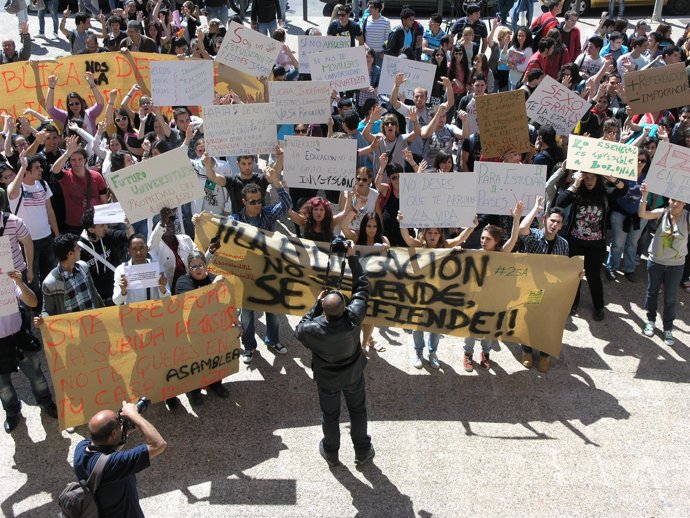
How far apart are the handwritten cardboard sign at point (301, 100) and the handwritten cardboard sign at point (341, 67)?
1001 millimetres

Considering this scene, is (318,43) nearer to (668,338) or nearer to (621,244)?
(621,244)

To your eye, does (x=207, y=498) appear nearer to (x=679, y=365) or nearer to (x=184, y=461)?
(x=184, y=461)

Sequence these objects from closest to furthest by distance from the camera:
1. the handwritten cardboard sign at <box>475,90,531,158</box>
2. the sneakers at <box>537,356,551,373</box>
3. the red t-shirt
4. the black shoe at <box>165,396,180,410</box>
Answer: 1. the black shoe at <box>165,396,180,410</box>
2. the sneakers at <box>537,356,551,373</box>
3. the red t-shirt
4. the handwritten cardboard sign at <box>475,90,531,158</box>

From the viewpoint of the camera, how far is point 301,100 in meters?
8.93

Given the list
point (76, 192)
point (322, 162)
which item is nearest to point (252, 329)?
point (322, 162)

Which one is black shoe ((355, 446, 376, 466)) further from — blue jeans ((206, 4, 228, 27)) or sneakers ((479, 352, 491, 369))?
blue jeans ((206, 4, 228, 27))

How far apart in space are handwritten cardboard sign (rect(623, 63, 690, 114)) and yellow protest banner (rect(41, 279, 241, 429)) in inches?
222

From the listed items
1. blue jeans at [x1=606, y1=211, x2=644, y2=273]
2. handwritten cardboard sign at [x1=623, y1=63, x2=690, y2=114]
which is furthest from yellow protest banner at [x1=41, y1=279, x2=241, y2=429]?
handwritten cardboard sign at [x1=623, y1=63, x2=690, y2=114]

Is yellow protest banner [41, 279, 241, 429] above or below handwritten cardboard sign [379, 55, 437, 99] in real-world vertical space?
below

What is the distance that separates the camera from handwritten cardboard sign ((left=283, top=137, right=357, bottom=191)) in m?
7.54

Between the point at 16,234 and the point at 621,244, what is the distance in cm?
622

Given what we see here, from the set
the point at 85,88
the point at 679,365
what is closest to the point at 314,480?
the point at 679,365

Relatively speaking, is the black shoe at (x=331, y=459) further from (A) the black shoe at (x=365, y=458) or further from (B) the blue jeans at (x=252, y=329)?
(B) the blue jeans at (x=252, y=329)

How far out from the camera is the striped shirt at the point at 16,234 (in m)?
6.68
